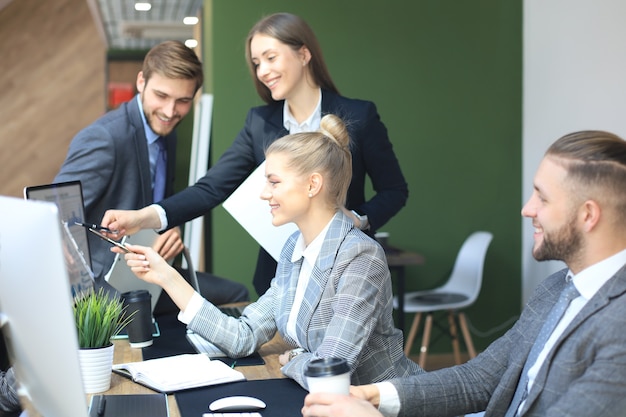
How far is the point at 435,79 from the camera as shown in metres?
5.00

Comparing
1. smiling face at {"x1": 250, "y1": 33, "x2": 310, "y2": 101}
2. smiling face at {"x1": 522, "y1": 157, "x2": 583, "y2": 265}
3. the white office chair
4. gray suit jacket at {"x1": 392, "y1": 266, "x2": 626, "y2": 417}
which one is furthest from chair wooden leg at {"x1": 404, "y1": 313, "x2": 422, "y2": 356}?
smiling face at {"x1": 522, "y1": 157, "x2": 583, "y2": 265}

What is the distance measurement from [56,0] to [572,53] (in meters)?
8.73

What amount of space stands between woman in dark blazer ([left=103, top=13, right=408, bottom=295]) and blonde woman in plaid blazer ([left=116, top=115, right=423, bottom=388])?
1.66 feet

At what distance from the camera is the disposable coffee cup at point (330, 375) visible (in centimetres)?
132

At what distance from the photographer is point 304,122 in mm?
2889

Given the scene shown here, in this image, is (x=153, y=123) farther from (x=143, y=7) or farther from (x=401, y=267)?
(x=143, y=7)

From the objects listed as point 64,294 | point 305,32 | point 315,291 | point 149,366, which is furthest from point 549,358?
point 305,32

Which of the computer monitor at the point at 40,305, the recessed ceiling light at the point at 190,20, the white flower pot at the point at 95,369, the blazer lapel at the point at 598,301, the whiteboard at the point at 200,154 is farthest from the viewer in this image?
the recessed ceiling light at the point at 190,20

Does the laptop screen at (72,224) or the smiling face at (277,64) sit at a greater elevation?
the smiling face at (277,64)

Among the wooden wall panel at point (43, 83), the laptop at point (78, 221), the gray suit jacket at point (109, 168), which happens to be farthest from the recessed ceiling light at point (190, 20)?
the laptop at point (78, 221)

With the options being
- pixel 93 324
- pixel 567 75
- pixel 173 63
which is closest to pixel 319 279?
pixel 93 324

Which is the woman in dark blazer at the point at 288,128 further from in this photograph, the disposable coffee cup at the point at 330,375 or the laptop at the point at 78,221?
the disposable coffee cup at the point at 330,375

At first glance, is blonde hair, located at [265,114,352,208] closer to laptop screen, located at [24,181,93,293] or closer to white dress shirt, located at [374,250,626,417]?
laptop screen, located at [24,181,93,293]

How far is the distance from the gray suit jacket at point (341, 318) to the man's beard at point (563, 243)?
1.80 feet
